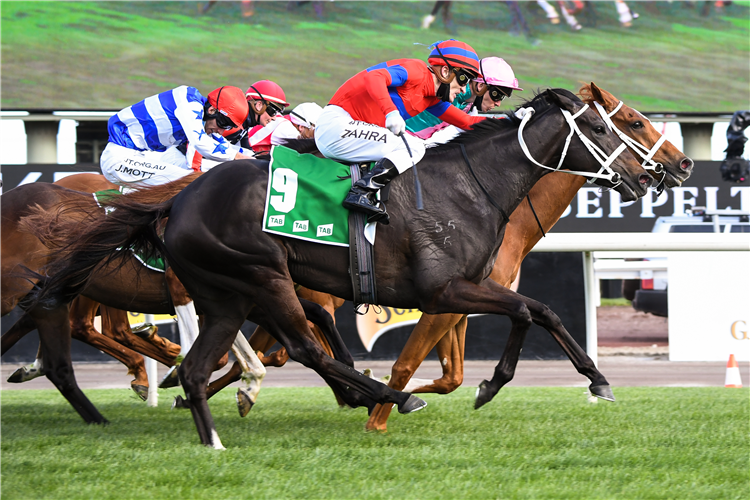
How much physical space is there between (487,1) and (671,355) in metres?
8.39

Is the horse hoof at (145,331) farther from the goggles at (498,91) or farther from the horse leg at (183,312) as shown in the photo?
the goggles at (498,91)

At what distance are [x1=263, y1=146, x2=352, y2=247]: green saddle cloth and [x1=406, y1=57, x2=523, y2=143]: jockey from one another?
71cm

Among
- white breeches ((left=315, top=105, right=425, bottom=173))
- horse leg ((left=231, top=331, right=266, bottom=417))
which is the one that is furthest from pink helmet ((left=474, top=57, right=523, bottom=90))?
horse leg ((left=231, top=331, right=266, bottom=417))

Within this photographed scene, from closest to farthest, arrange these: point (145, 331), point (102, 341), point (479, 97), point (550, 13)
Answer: point (479, 97), point (145, 331), point (102, 341), point (550, 13)

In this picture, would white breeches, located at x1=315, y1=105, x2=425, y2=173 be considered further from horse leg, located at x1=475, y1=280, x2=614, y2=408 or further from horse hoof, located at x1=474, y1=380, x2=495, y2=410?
horse hoof, located at x1=474, y1=380, x2=495, y2=410

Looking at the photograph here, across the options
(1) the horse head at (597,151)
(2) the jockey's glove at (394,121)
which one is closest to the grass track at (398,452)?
(1) the horse head at (597,151)

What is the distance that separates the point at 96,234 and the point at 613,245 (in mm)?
3819

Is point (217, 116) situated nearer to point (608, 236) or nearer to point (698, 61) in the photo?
point (608, 236)

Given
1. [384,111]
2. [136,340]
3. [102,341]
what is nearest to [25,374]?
[102,341]

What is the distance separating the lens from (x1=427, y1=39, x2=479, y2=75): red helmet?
4.41 meters

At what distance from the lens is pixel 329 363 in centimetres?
401

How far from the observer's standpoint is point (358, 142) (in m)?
4.17

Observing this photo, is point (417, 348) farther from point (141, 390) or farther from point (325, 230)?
point (141, 390)

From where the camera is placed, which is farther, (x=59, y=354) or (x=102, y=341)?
(x=102, y=341)
